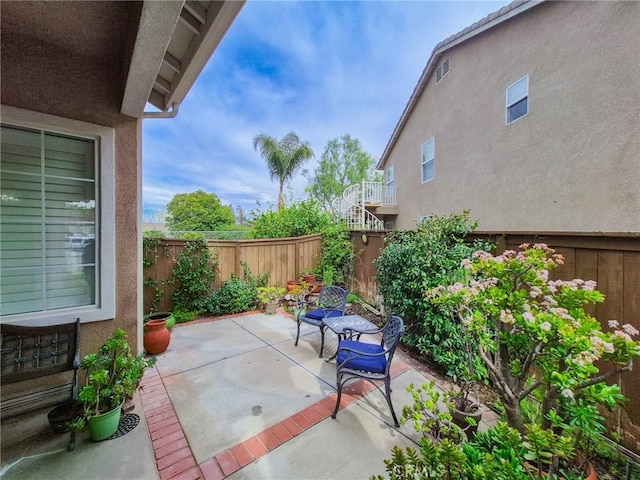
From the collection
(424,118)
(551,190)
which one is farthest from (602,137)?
(424,118)

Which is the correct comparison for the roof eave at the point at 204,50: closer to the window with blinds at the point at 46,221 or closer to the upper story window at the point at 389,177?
the window with blinds at the point at 46,221

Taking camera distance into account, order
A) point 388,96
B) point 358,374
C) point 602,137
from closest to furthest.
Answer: point 358,374 < point 602,137 < point 388,96

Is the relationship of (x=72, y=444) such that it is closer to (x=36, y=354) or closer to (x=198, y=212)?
(x=36, y=354)

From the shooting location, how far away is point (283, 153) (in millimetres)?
17000

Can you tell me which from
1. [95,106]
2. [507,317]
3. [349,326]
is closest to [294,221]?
[349,326]

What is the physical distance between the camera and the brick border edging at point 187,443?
6.64 ft

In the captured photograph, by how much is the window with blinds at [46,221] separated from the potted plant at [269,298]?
3.65 metres

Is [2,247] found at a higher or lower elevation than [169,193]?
lower

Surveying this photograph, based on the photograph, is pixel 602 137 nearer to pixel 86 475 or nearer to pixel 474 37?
pixel 474 37

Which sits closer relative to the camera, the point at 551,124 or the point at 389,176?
the point at 551,124

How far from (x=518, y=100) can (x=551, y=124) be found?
46.3 inches

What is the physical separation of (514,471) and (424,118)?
34.4 feet

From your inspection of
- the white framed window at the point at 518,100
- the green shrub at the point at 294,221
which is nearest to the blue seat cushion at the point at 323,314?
the green shrub at the point at 294,221

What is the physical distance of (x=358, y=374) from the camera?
2.71m
